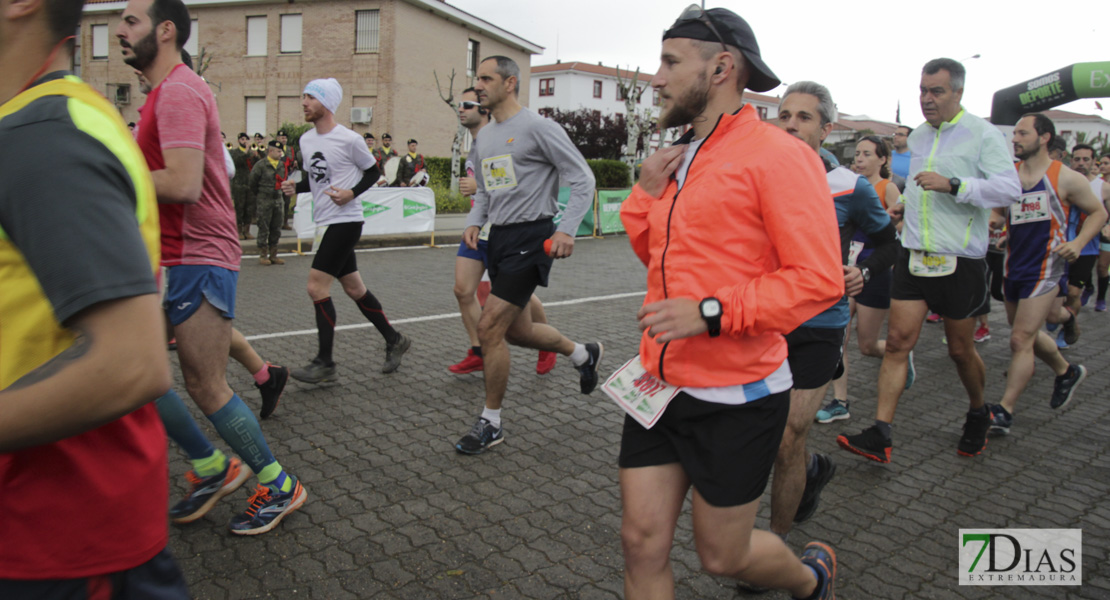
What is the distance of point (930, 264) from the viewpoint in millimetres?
4391

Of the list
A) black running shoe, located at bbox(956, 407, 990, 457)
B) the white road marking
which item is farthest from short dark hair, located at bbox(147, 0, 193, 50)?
black running shoe, located at bbox(956, 407, 990, 457)

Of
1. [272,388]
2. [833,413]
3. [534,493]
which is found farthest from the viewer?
[833,413]

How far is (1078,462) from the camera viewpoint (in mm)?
4574

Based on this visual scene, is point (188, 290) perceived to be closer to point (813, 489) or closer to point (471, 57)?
point (813, 489)

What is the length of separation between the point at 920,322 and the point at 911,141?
3.80 ft

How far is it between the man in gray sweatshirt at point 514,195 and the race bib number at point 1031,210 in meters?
3.31

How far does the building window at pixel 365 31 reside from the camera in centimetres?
3344

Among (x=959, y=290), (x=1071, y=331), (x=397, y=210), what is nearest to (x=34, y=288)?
(x=959, y=290)

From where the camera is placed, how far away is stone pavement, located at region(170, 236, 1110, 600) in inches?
118

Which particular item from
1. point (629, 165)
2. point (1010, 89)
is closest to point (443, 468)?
point (1010, 89)

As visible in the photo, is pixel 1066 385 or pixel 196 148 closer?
pixel 196 148

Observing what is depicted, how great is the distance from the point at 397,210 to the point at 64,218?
14.6m

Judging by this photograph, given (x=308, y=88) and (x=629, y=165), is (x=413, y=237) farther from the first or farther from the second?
(x=629, y=165)
